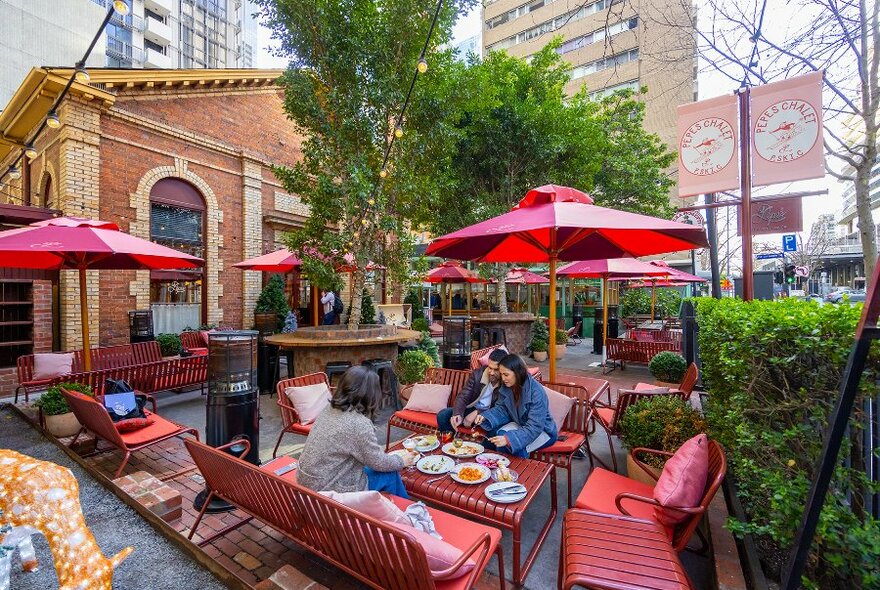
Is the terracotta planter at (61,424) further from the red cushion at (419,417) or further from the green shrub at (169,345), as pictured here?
the green shrub at (169,345)

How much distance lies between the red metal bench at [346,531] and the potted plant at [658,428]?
183 cm

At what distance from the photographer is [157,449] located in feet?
14.9

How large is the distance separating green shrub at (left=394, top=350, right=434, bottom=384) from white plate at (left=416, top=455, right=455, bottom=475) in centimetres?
348

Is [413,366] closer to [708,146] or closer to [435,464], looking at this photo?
[435,464]

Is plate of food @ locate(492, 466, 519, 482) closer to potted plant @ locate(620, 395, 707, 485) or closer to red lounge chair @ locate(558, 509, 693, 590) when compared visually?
red lounge chair @ locate(558, 509, 693, 590)

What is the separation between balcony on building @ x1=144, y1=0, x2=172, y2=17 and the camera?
1335 inches

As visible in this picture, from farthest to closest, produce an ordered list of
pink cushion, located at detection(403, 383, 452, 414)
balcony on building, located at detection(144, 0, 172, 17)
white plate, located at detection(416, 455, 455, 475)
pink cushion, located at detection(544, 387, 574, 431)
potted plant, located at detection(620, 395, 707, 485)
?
1. balcony on building, located at detection(144, 0, 172, 17)
2. pink cushion, located at detection(403, 383, 452, 414)
3. pink cushion, located at detection(544, 387, 574, 431)
4. potted plant, located at detection(620, 395, 707, 485)
5. white plate, located at detection(416, 455, 455, 475)

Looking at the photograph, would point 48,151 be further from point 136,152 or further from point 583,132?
point 583,132

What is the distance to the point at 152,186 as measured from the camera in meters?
9.55

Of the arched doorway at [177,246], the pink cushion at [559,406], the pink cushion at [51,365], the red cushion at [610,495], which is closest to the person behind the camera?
the red cushion at [610,495]

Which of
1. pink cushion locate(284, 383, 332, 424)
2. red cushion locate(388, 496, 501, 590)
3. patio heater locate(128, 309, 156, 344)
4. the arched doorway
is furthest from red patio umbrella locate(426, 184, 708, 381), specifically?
the arched doorway

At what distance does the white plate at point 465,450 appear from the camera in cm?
314

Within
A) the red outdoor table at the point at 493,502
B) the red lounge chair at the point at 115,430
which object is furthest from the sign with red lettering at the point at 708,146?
the red lounge chair at the point at 115,430

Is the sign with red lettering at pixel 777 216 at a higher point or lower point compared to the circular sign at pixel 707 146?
lower
